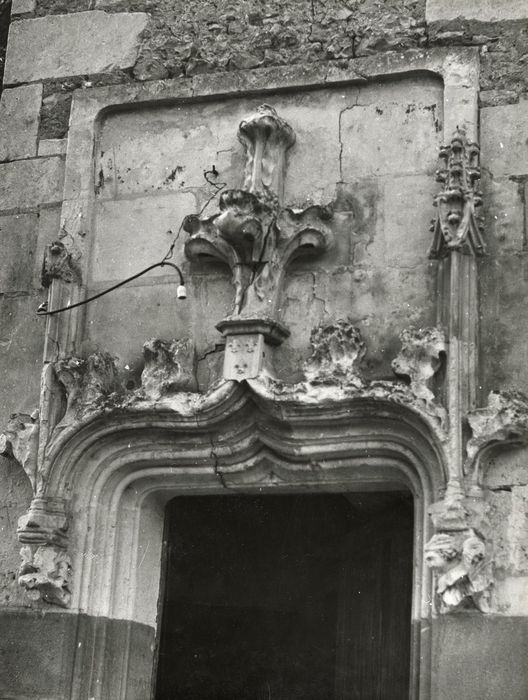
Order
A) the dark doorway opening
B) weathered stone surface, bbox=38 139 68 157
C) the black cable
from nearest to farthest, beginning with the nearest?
the black cable < weathered stone surface, bbox=38 139 68 157 < the dark doorway opening

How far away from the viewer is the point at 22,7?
7.04m

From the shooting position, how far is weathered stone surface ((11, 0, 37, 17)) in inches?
276

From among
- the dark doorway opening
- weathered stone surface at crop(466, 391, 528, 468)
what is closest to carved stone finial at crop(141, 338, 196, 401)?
weathered stone surface at crop(466, 391, 528, 468)

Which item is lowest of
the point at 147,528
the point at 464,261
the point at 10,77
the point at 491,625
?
the point at 491,625

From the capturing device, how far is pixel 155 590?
6.26 metres

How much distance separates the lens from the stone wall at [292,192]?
5770 millimetres

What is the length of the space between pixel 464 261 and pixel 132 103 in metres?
1.81

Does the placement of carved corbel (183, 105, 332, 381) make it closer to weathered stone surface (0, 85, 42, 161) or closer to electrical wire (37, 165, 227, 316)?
electrical wire (37, 165, 227, 316)

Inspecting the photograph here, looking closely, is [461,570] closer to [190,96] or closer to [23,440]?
[23,440]

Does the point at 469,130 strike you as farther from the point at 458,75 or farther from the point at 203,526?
the point at 203,526

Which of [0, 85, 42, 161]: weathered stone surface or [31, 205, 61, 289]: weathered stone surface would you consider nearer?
[31, 205, 61, 289]: weathered stone surface

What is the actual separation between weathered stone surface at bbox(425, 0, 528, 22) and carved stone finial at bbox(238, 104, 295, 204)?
82cm

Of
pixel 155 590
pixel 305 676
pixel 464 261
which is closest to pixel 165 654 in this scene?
pixel 305 676

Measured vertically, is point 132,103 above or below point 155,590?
above
